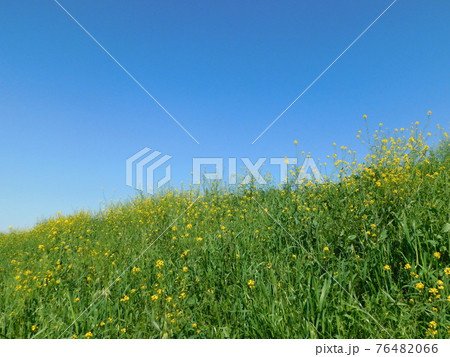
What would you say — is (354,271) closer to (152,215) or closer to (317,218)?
(317,218)

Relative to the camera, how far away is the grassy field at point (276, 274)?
106 inches

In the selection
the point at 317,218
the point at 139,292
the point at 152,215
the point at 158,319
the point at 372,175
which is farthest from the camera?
the point at 152,215

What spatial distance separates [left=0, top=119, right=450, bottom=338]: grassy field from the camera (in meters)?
2.69

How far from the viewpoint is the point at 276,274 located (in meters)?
3.48

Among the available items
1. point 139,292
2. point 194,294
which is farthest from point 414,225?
point 139,292

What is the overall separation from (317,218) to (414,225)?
1.28 metres

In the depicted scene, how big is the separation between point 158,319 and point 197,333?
454 mm

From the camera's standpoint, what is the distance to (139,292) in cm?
362

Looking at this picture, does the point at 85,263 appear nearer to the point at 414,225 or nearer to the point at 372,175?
the point at 414,225

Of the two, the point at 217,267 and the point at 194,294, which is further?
the point at 217,267
